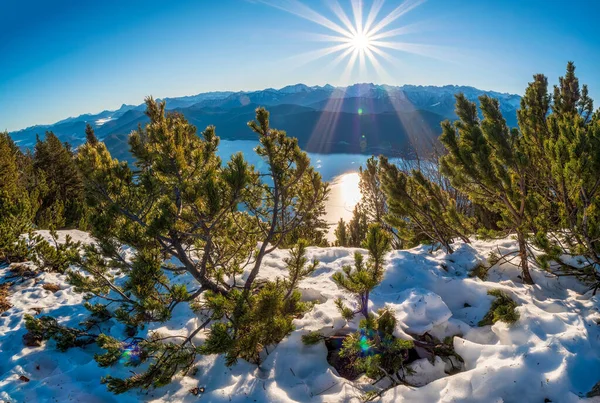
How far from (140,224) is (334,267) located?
3638mm

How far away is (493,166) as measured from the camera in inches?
150

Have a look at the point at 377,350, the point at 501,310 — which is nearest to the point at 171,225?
the point at 377,350

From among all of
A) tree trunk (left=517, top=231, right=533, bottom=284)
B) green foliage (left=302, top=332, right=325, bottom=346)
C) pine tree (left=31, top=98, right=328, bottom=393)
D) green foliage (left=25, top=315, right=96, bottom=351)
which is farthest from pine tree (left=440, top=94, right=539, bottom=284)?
green foliage (left=25, top=315, right=96, bottom=351)

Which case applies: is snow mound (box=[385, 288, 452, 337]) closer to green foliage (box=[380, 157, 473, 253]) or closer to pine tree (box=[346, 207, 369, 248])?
green foliage (box=[380, 157, 473, 253])

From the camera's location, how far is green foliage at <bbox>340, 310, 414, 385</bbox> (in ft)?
9.34

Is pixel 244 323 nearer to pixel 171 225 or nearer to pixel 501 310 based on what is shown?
pixel 171 225

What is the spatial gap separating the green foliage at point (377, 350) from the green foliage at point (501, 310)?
1.11m

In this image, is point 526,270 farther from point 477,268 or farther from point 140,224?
point 140,224

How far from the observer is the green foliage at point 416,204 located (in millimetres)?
4977

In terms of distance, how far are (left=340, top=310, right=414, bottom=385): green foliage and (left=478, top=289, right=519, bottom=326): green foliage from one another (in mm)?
1114

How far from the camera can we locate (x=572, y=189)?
346cm

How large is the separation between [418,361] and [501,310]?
111cm

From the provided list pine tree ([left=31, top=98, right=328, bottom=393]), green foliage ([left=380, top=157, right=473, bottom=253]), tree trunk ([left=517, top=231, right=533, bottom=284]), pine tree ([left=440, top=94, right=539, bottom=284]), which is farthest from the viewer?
green foliage ([left=380, top=157, right=473, bottom=253])

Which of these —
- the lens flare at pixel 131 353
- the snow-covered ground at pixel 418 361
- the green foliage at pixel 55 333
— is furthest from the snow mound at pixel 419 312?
Answer: the green foliage at pixel 55 333
